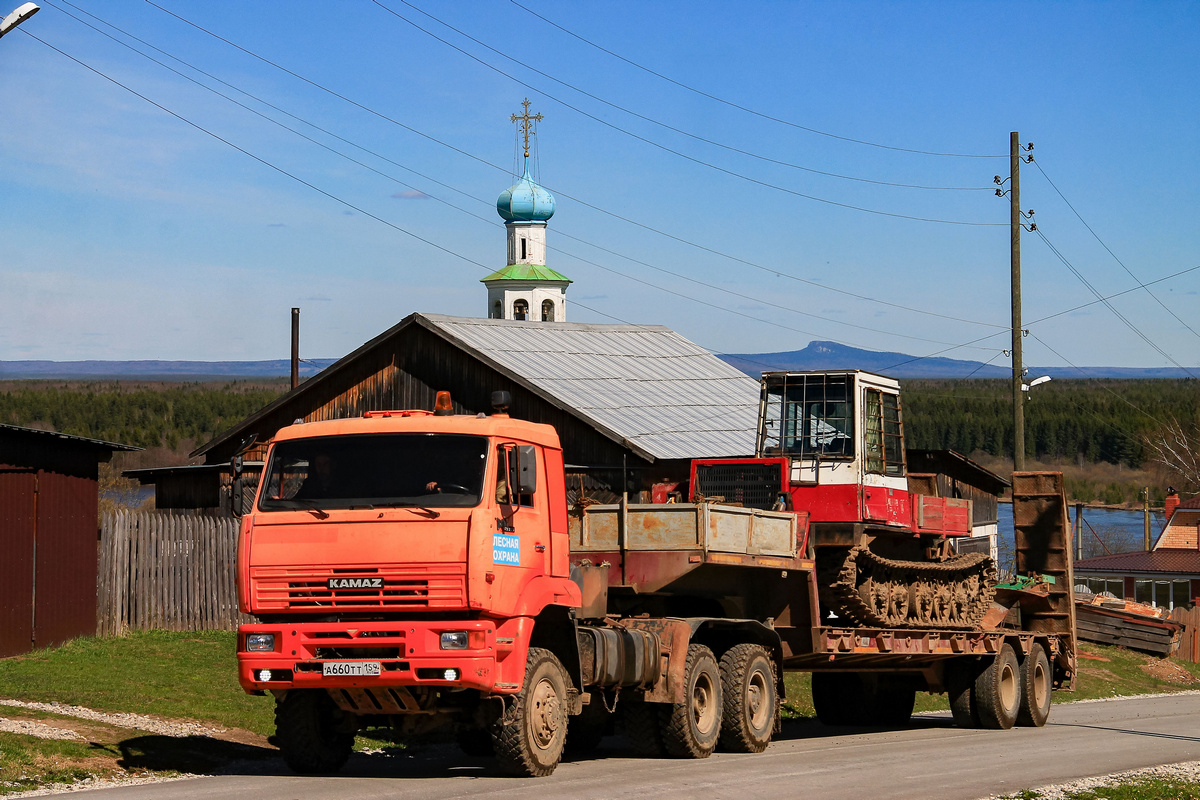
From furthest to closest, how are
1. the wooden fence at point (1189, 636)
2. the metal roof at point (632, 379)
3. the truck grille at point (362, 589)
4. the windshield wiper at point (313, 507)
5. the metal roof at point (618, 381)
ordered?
the wooden fence at point (1189, 636), the metal roof at point (632, 379), the metal roof at point (618, 381), the windshield wiper at point (313, 507), the truck grille at point (362, 589)

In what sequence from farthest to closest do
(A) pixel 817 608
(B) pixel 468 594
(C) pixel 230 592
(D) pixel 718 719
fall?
(C) pixel 230 592
(A) pixel 817 608
(D) pixel 718 719
(B) pixel 468 594

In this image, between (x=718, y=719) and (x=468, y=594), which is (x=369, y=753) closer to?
(x=718, y=719)

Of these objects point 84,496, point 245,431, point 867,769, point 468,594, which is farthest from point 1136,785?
point 245,431

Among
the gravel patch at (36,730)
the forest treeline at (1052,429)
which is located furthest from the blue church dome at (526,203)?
the forest treeline at (1052,429)

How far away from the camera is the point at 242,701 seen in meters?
18.8

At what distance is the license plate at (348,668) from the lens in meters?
12.2

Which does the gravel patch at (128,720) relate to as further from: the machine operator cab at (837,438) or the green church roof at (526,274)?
the green church roof at (526,274)

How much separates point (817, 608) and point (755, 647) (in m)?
1.16

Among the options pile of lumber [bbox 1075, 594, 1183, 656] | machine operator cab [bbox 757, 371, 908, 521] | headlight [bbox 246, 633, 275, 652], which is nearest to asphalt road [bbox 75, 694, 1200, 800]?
headlight [bbox 246, 633, 275, 652]

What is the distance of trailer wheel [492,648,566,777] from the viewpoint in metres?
12.8

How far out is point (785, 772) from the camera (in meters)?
14.0

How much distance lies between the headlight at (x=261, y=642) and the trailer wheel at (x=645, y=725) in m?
4.27

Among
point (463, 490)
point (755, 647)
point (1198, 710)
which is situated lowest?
point (1198, 710)

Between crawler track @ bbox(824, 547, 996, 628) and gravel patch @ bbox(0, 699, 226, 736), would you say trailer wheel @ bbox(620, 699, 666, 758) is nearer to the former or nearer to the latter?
crawler track @ bbox(824, 547, 996, 628)
